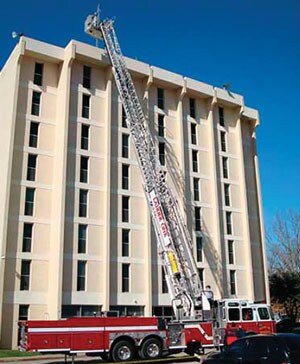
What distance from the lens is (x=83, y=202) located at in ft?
110

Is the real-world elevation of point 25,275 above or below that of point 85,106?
below

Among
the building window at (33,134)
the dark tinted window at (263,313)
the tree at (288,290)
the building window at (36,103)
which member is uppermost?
the building window at (36,103)

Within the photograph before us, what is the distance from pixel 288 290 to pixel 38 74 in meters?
31.9

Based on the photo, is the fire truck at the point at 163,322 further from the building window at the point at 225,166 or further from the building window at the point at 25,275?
the building window at the point at 225,166

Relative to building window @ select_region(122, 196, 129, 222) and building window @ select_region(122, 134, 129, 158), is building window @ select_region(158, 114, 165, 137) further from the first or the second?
building window @ select_region(122, 196, 129, 222)

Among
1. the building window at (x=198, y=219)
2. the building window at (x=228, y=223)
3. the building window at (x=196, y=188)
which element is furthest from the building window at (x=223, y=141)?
the building window at (x=198, y=219)

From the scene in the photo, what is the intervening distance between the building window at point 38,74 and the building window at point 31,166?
5943mm

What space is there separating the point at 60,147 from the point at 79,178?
2.67 m

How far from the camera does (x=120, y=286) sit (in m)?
33.1

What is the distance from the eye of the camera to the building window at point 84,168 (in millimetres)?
33969

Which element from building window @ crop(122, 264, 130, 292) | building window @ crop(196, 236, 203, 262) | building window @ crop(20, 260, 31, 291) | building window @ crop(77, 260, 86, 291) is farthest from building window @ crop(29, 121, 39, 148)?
building window @ crop(196, 236, 203, 262)

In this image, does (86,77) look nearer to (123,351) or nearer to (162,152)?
(162,152)

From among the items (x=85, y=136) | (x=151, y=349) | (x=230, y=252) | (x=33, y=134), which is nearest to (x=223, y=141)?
(x=230, y=252)

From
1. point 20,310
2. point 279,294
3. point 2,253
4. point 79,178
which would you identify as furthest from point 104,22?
point 279,294
